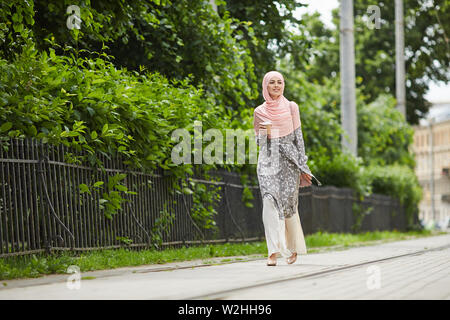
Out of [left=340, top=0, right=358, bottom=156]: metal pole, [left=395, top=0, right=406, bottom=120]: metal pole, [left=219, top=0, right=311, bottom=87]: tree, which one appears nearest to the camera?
[left=219, top=0, right=311, bottom=87]: tree

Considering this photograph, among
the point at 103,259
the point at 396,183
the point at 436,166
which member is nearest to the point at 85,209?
the point at 103,259

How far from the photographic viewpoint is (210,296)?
257 inches

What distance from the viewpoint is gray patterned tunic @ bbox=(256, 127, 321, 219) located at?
33.6ft

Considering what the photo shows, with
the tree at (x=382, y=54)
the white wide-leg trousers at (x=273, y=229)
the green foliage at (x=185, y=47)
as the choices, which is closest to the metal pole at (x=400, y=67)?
the tree at (x=382, y=54)

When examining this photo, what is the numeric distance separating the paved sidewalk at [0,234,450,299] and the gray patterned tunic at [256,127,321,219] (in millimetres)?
817

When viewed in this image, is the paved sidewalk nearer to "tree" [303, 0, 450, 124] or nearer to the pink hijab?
the pink hijab

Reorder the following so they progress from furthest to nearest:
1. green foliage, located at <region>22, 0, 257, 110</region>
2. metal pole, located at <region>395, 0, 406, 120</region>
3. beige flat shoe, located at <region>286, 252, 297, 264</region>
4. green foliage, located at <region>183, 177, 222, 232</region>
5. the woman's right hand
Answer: metal pole, located at <region>395, 0, 406, 120</region>, green foliage, located at <region>22, 0, 257, 110</region>, green foliage, located at <region>183, 177, 222, 232</region>, beige flat shoe, located at <region>286, 252, 297, 264</region>, the woman's right hand

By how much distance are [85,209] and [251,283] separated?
11.5ft

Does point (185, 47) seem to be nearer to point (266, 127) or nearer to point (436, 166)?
point (266, 127)

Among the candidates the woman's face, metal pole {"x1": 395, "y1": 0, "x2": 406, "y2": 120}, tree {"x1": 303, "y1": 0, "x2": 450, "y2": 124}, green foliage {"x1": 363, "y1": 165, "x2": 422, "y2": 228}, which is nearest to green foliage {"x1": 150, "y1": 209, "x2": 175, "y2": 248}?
the woman's face

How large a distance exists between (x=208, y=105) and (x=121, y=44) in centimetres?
300

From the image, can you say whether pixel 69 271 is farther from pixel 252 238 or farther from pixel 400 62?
pixel 400 62

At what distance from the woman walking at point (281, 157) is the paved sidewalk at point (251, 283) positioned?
1.95 feet

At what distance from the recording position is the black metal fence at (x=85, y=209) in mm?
9227
